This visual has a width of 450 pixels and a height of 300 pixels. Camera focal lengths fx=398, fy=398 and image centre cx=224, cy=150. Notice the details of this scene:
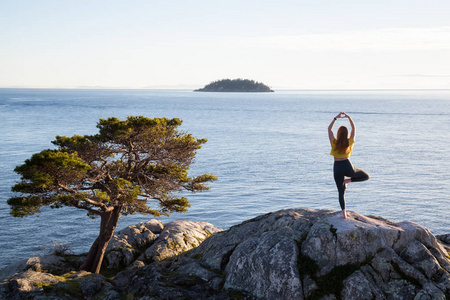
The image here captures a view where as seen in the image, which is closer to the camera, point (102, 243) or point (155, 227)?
point (102, 243)

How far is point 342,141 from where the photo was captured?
13.2 meters

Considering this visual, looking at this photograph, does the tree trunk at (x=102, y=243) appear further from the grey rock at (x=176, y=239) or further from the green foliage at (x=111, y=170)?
the grey rock at (x=176, y=239)

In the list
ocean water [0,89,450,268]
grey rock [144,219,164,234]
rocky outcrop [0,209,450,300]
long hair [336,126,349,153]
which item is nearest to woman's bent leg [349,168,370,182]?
long hair [336,126,349,153]

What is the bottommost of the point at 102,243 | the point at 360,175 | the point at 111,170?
the point at 102,243

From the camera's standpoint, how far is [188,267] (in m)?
14.7

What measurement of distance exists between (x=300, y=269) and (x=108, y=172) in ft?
42.6

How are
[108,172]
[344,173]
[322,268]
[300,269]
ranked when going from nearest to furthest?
[322,268] < [300,269] < [344,173] < [108,172]

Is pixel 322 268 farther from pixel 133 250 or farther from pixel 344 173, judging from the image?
pixel 133 250

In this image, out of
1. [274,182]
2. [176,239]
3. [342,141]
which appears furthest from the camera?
[274,182]

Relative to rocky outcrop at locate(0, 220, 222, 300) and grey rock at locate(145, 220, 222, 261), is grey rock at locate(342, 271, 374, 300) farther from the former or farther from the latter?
grey rock at locate(145, 220, 222, 261)

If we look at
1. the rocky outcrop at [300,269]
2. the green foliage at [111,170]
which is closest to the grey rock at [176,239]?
the green foliage at [111,170]

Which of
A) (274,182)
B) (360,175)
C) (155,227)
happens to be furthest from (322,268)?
(274,182)

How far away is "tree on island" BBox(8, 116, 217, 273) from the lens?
18.5m

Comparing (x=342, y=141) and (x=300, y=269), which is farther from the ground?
(x=342, y=141)
